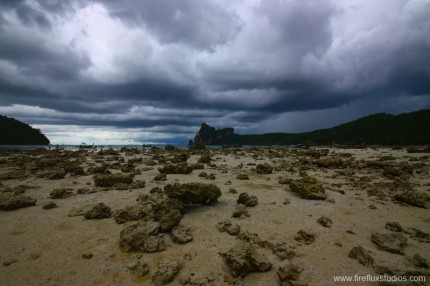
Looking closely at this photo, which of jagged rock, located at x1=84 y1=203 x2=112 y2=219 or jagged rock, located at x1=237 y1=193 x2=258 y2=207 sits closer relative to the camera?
jagged rock, located at x1=84 y1=203 x2=112 y2=219

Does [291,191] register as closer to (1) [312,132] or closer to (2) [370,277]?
(2) [370,277]

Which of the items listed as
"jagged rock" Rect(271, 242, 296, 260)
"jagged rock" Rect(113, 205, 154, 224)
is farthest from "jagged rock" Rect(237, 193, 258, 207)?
"jagged rock" Rect(113, 205, 154, 224)

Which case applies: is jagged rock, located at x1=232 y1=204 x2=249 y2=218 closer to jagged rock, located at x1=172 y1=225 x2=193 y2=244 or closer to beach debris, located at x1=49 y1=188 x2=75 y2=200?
jagged rock, located at x1=172 y1=225 x2=193 y2=244

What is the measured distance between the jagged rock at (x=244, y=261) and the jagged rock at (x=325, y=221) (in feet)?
9.93

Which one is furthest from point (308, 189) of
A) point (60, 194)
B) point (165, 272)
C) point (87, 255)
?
point (60, 194)

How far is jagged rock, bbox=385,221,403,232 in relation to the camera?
26.2ft

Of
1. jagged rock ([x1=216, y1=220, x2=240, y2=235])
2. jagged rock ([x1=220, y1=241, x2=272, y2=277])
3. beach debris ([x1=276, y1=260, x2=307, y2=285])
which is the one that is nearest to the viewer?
beach debris ([x1=276, y1=260, x2=307, y2=285])

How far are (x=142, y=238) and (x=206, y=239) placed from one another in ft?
5.80

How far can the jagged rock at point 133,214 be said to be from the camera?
8.52 meters

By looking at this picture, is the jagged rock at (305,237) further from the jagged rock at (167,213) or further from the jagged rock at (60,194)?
the jagged rock at (60,194)

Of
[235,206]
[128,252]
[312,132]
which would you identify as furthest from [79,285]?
[312,132]

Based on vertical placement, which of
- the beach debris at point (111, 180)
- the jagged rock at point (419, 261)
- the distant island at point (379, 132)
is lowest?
the jagged rock at point (419, 261)

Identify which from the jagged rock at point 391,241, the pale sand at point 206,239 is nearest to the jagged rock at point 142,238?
the pale sand at point 206,239

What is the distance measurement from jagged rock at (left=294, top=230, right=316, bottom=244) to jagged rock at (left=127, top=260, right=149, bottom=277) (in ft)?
13.6
